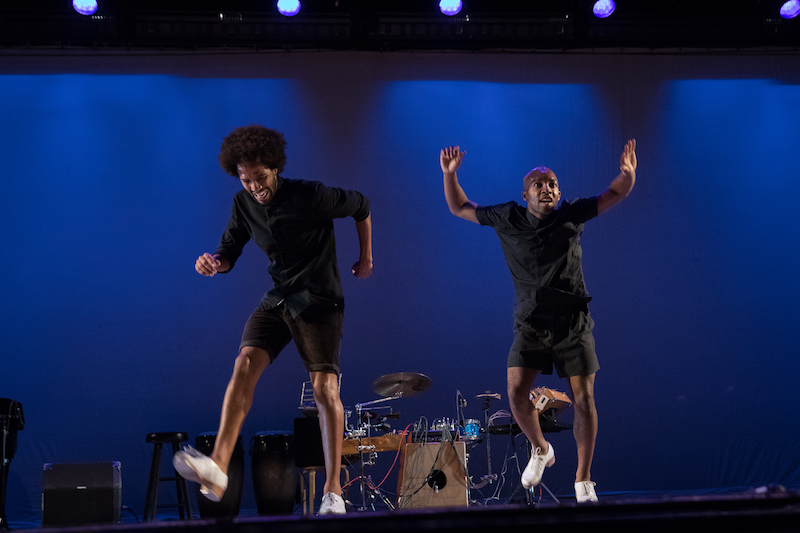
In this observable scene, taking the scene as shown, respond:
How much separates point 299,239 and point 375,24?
382 cm

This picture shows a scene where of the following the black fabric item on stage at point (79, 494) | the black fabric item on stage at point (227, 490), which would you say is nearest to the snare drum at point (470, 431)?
the black fabric item on stage at point (227, 490)

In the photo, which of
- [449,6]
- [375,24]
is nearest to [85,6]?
[375,24]

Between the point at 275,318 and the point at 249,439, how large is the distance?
2939mm

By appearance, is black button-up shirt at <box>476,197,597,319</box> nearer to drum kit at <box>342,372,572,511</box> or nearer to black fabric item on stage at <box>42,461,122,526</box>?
drum kit at <box>342,372,572,511</box>

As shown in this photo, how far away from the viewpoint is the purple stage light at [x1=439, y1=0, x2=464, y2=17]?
6.14 metres

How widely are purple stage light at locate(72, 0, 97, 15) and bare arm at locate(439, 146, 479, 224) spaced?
415cm

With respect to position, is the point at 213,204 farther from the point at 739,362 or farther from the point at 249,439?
the point at 739,362

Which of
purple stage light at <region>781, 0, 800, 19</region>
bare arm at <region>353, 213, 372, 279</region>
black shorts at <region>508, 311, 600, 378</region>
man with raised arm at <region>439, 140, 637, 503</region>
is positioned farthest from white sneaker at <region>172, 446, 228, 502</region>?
purple stage light at <region>781, 0, 800, 19</region>

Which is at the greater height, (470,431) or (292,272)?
(292,272)

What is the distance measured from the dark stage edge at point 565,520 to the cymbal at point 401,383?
3044 mm

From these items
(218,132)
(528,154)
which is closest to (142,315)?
(218,132)

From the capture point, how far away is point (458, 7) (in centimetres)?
616

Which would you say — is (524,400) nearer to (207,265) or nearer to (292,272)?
(292,272)

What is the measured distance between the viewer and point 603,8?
619 centimetres
